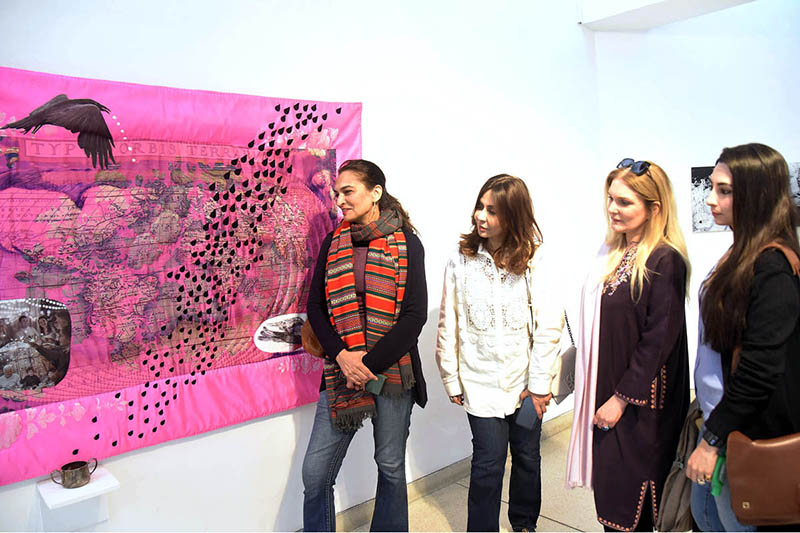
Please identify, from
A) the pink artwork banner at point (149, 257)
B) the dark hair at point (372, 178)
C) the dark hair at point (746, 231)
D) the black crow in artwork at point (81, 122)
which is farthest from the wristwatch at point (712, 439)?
the black crow in artwork at point (81, 122)

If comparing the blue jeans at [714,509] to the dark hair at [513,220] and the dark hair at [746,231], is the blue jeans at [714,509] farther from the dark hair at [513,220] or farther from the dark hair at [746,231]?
the dark hair at [513,220]

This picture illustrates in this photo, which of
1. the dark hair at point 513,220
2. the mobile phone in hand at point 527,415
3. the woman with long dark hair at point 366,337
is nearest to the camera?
the woman with long dark hair at point 366,337

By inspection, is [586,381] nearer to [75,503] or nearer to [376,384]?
[376,384]

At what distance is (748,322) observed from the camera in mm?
1696

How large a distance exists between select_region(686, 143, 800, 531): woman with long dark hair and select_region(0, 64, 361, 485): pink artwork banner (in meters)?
1.52

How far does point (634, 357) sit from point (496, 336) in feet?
1.75

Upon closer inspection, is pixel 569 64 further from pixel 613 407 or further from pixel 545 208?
pixel 613 407

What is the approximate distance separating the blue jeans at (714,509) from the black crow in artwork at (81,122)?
211cm

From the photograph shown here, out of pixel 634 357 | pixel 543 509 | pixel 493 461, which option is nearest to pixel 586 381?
pixel 634 357

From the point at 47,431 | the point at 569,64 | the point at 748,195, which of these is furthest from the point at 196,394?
the point at 569,64

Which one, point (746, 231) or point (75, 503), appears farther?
point (75, 503)

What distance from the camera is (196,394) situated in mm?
2338

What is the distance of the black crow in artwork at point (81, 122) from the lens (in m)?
1.94

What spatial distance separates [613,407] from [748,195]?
79cm
